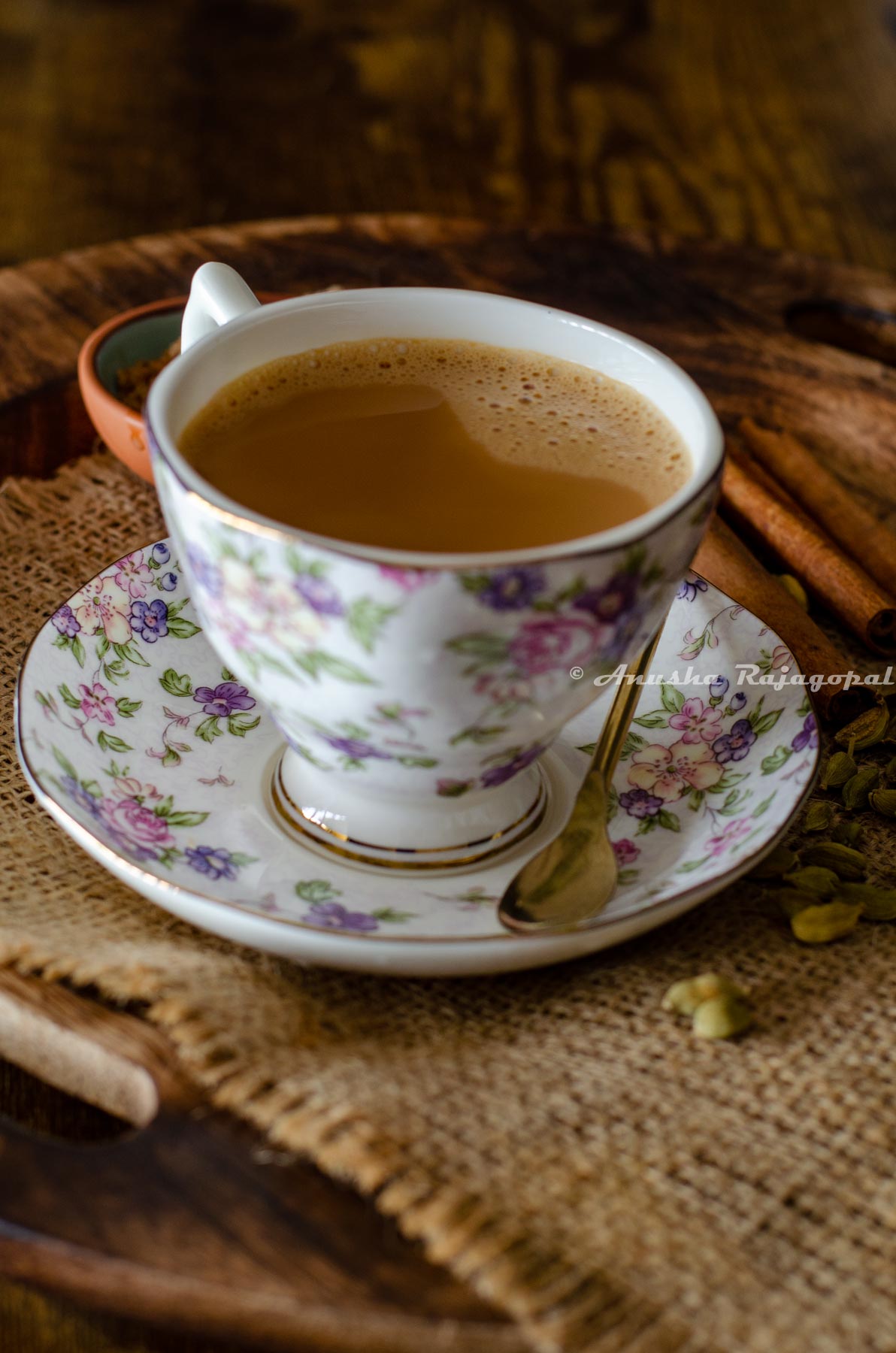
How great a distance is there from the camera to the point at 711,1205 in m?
0.82

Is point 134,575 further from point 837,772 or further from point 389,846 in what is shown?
Answer: point 837,772

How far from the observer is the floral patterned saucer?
92 cm

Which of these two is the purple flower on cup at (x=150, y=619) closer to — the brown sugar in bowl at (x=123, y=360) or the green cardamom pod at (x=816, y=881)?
the brown sugar in bowl at (x=123, y=360)

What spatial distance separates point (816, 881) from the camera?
1072 mm

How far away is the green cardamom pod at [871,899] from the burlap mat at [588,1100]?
0.01m

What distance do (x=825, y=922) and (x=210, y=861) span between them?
0.46 meters

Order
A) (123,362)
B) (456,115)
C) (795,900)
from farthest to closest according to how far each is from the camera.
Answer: (456,115)
(123,362)
(795,900)

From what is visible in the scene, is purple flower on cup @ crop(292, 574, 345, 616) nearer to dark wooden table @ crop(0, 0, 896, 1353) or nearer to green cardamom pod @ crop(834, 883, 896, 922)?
green cardamom pod @ crop(834, 883, 896, 922)

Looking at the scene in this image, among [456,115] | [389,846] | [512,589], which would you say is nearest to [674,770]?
[389,846]

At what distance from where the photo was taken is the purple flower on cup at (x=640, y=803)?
111cm

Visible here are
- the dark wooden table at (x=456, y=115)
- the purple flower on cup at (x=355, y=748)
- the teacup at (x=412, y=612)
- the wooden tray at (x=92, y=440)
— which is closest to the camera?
the wooden tray at (x=92, y=440)

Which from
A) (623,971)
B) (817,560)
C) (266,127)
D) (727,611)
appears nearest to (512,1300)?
(623,971)

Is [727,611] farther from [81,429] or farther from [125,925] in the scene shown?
[81,429]

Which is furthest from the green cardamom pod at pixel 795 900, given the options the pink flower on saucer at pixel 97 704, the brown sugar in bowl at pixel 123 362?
the brown sugar in bowl at pixel 123 362
